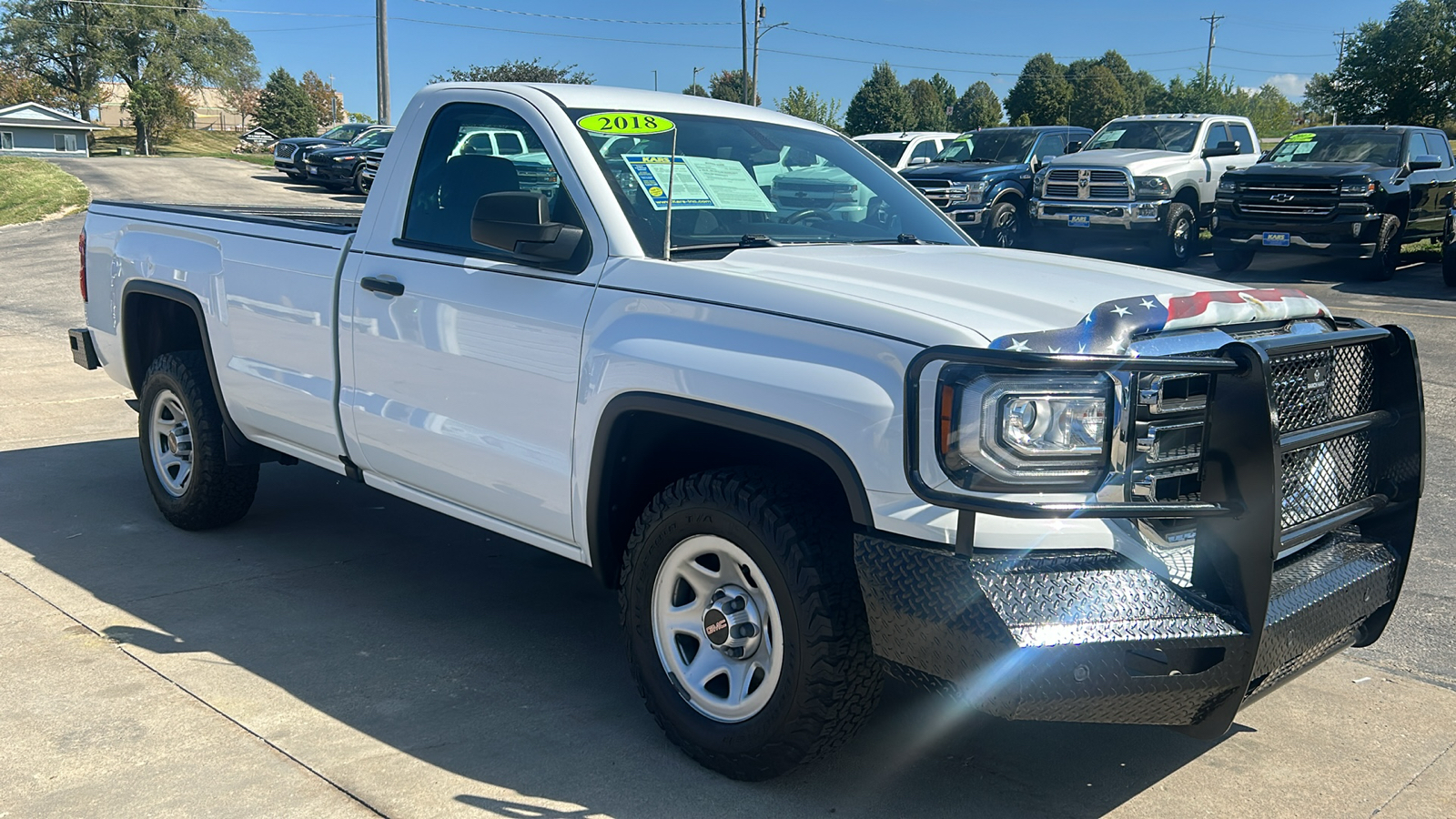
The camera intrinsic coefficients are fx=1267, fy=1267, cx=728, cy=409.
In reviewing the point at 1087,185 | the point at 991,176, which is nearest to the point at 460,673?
the point at 1087,185

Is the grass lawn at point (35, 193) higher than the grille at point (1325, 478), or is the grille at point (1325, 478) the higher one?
the grass lawn at point (35, 193)

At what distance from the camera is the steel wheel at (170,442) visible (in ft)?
18.7

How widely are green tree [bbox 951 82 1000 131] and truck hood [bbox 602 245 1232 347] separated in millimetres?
83044

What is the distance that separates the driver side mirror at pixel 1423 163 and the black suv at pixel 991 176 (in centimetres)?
499

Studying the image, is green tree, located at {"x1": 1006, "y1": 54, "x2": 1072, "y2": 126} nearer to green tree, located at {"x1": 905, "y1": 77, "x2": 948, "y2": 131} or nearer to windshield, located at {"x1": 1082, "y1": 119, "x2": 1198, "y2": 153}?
green tree, located at {"x1": 905, "y1": 77, "x2": 948, "y2": 131}

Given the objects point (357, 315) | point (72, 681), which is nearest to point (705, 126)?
point (357, 315)

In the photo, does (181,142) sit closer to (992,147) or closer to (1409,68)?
(1409,68)

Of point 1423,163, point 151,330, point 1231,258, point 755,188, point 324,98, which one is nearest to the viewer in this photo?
point 755,188

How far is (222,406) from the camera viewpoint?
5383 mm

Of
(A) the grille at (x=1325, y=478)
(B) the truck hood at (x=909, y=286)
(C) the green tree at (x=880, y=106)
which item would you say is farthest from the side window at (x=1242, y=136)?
(C) the green tree at (x=880, y=106)

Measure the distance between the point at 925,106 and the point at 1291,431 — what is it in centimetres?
9661

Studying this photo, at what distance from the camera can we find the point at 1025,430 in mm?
2875

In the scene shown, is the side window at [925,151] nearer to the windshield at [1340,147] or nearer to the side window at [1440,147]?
the windshield at [1340,147]

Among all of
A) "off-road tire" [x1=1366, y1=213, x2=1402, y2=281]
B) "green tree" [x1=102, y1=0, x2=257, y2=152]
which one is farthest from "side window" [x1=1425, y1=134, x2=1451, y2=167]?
"green tree" [x1=102, y1=0, x2=257, y2=152]
